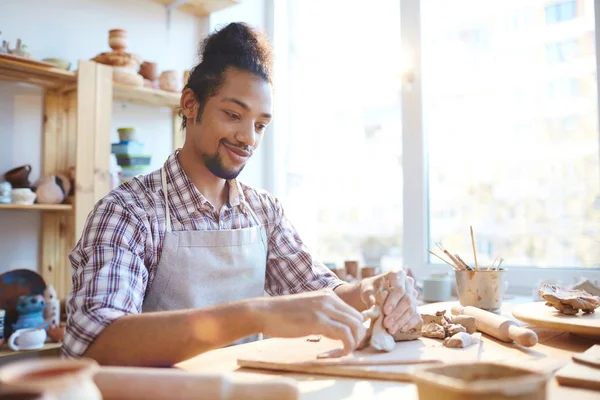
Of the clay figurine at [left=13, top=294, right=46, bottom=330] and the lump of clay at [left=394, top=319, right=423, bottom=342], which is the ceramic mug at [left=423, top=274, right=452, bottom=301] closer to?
the lump of clay at [left=394, top=319, right=423, bottom=342]

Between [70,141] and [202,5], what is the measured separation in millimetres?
1123

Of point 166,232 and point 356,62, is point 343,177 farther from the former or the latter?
point 166,232

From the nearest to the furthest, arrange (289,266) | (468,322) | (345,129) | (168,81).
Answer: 1. (468,322)
2. (289,266)
3. (168,81)
4. (345,129)

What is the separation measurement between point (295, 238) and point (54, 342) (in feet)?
3.56

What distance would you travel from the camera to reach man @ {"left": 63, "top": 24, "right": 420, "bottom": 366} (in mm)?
1008

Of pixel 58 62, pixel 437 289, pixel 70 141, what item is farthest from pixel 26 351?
pixel 437 289

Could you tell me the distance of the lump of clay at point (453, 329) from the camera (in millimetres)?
1130

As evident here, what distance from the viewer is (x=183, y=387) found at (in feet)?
1.95

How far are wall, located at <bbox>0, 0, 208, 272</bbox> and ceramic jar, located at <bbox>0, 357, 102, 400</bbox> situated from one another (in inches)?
80.0

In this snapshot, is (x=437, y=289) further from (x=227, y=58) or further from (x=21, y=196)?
(x=21, y=196)

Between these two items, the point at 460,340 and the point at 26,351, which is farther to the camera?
the point at 26,351

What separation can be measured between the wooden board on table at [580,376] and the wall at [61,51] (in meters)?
2.22

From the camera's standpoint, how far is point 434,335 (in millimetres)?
1143

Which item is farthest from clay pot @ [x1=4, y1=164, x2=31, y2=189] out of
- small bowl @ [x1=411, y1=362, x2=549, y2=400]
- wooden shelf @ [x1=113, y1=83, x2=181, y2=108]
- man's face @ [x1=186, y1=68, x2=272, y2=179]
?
small bowl @ [x1=411, y1=362, x2=549, y2=400]
